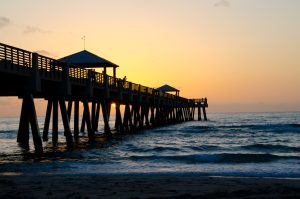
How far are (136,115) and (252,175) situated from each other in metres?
27.8

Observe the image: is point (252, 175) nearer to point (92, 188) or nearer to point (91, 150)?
point (92, 188)

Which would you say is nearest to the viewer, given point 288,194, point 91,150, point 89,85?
point 288,194

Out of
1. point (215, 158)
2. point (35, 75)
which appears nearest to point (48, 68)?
point (35, 75)

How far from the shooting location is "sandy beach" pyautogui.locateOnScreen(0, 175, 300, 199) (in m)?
9.25

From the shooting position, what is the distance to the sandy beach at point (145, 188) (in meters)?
9.25

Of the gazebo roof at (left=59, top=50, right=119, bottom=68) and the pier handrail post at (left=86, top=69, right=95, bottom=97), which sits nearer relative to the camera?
the pier handrail post at (left=86, top=69, right=95, bottom=97)

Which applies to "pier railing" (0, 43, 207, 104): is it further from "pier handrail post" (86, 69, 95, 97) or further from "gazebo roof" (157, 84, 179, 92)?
"gazebo roof" (157, 84, 179, 92)

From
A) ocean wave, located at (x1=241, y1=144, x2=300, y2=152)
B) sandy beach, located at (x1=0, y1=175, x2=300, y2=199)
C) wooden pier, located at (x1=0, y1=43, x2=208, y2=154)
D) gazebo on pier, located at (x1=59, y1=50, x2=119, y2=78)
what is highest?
gazebo on pier, located at (x1=59, y1=50, x2=119, y2=78)

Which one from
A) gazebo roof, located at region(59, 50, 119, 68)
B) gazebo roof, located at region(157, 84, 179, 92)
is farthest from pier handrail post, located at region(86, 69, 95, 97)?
gazebo roof, located at region(157, 84, 179, 92)

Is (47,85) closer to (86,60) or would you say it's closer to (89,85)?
(89,85)

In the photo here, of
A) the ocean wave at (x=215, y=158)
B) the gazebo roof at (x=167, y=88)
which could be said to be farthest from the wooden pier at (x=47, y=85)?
the gazebo roof at (x=167, y=88)

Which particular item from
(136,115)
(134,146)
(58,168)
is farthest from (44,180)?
(136,115)

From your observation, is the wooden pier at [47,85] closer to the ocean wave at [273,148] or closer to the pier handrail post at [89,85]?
the pier handrail post at [89,85]

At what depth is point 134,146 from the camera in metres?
24.4
